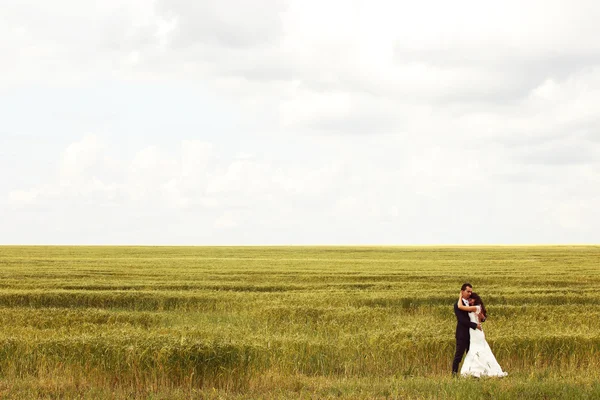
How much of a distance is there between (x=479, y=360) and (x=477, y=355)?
115 millimetres

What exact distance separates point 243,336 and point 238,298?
34.3 feet

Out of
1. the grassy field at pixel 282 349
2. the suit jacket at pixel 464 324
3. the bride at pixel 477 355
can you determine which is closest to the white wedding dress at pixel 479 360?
the bride at pixel 477 355

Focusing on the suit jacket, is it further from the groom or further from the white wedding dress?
the white wedding dress

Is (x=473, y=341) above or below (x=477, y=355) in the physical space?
above

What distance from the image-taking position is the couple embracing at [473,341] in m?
12.4

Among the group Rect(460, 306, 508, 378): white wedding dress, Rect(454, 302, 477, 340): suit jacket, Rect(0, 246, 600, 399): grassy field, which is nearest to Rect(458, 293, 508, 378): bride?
Rect(460, 306, 508, 378): white wedding dress

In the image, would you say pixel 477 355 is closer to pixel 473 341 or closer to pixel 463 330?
pixel 473 341

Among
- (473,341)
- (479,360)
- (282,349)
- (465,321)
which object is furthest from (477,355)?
(282,349)

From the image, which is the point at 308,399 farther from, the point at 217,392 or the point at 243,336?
the point at 243,336

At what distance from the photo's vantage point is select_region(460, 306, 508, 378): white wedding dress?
12.4 metres

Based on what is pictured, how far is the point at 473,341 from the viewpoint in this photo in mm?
12680

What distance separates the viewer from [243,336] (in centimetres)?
1600

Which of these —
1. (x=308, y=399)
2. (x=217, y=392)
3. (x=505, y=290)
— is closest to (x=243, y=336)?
(x=217, y=392)

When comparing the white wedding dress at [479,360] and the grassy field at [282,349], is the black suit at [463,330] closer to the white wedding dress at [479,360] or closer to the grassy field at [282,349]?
the white wedding dress at [479,360]
